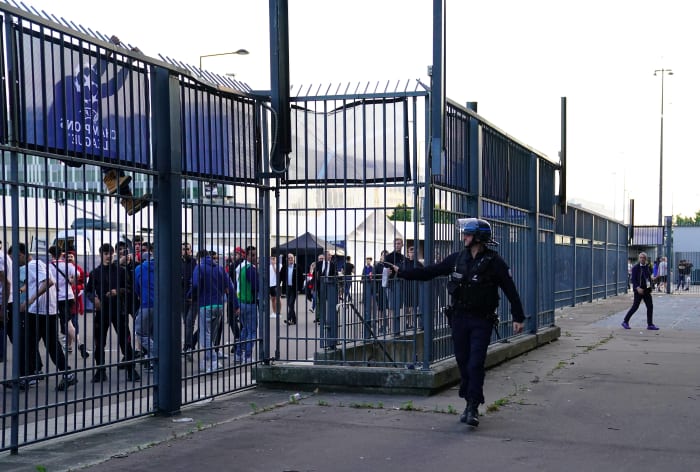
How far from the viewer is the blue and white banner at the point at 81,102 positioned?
23.2 ft

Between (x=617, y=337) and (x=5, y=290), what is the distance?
13790 mm

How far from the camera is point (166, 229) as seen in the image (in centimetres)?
862

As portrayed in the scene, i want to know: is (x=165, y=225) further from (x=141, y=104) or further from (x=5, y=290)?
(x=5, y=290)

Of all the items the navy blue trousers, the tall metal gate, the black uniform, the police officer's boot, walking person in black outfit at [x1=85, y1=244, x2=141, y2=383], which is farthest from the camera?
the black uniform

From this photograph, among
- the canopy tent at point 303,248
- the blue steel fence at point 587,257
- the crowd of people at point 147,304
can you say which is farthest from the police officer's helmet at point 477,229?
the blue steel fence at point 587,257

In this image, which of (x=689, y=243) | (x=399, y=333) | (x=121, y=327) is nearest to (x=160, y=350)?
(x=121, y=327)

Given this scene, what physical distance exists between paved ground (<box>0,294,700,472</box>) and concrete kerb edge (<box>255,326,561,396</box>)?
0.14 meters

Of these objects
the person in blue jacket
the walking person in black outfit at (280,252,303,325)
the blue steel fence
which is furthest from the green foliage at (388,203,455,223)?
the blue steel fence

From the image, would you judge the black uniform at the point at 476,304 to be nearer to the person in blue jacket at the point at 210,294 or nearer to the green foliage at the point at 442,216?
the green foliage at the point at 442,216

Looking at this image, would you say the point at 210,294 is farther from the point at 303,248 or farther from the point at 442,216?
A: the point at 303,248

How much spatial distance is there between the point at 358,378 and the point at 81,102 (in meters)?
4.28

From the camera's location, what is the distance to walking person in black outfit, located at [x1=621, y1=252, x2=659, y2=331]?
20203mm

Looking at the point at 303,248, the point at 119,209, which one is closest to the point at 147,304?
the point at 119,209

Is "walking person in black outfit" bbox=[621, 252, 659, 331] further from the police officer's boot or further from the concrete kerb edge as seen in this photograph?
the police officer's boot
